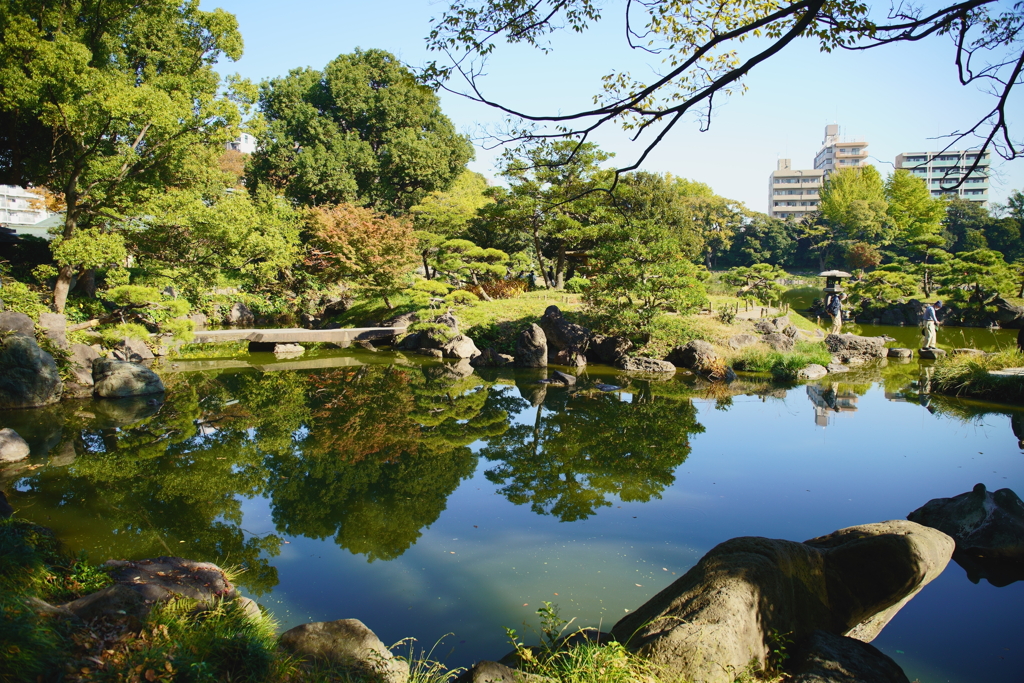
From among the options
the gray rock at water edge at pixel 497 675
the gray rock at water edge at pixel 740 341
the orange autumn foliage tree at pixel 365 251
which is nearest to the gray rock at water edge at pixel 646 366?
the gray rock at water edge at pixel 740 341

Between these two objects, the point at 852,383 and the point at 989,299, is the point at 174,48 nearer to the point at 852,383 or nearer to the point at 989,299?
the point at 852,383

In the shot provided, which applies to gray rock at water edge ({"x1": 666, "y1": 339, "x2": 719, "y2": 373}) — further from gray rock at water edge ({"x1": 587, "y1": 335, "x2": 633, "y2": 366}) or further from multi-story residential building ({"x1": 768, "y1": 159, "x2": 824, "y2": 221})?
multi-story residential building ({"x1": 768, "y1": 159, "x2": 824, "y2": 221})

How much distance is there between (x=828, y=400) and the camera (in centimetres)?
952

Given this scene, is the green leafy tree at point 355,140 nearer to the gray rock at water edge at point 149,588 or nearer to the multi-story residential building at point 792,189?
the gray rock at water edge at point 149,588

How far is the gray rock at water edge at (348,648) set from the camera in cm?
262

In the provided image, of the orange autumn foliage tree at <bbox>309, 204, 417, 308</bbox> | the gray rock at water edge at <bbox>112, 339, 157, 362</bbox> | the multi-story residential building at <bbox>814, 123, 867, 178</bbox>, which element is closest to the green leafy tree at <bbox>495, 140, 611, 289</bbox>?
the orange autumn foliage tree at <bbox>309, 204, 417, 308</bbox>

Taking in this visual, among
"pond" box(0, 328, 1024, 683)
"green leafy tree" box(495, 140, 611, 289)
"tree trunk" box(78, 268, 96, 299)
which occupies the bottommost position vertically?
"pond" box(0, 328, 1024, 683)

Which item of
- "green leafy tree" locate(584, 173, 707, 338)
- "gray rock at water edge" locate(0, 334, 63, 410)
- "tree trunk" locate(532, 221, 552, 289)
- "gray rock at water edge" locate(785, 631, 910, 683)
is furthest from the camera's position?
"tree trunk" locate(532, 221, 552, 289)

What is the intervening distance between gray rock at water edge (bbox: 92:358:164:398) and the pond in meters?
0.32

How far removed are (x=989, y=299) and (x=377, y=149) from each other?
880 inches

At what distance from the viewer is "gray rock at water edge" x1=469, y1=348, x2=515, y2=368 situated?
13043 mm

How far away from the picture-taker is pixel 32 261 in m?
13.9

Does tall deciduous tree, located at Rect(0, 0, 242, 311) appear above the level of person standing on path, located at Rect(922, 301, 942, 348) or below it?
above

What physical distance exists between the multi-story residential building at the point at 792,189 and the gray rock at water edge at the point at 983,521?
61885 mm
